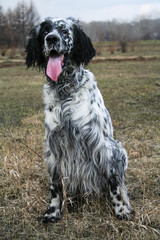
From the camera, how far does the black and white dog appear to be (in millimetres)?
2670

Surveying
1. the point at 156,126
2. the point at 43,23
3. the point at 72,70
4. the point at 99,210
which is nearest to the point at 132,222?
the point at 99,210

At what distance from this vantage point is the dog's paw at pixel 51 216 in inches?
109

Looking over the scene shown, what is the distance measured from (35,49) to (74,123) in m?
0.80

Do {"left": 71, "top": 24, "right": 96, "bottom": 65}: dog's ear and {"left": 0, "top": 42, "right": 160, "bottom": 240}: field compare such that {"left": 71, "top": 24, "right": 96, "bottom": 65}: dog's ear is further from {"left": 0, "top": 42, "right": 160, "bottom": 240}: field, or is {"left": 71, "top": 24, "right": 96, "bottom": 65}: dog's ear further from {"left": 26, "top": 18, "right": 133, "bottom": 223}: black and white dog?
{"left": 0, "top": 42, "right": 160, "bottom": 240}: field

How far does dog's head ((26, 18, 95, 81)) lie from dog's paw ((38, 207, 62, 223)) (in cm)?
116

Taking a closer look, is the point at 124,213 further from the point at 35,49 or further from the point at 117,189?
the point at 35,49

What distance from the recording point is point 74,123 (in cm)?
266

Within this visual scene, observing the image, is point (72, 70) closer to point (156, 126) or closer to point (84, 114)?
point (84, 114)

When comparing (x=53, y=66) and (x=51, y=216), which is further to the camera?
(x=51, y=216)

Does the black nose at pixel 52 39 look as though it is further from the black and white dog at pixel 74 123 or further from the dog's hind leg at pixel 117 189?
the dog's hind leg at pixel 117 189

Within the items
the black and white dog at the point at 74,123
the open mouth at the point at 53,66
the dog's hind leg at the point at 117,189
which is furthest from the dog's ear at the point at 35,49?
the dog's hind leg at the point at 117,189

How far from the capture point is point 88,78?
2.81 m

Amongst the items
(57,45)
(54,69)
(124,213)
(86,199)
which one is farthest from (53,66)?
(124,213)

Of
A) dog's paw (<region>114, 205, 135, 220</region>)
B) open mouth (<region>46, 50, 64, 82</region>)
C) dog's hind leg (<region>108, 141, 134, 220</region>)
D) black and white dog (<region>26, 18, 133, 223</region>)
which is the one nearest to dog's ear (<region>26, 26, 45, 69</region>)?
black and white dog (<region>26, 18, 133, 223</region>)
